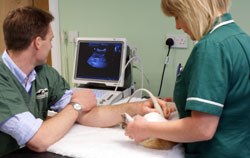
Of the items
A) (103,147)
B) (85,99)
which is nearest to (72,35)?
(85,99)

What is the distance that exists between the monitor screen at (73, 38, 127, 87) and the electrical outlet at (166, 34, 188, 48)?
41 cm

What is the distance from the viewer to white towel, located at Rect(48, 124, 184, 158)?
1024 millimetres

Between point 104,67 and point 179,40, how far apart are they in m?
0.59

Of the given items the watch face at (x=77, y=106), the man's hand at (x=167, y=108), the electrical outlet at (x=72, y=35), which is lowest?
the watch face at (x=77, y=106)

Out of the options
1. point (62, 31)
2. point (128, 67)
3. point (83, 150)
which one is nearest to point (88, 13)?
point (62, 31)

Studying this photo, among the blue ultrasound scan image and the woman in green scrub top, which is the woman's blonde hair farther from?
the blue ultrasound scan image

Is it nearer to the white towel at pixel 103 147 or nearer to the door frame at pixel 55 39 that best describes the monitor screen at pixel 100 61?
the door frame at pixel 55 39

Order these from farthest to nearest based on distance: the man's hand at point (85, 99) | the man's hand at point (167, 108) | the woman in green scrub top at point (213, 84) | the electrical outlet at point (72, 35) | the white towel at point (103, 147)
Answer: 1. the electrical outlet at point (72, 35)
2. the man's hand at point (85, 99)
3. the man's hand at point (167, 108)
4. the white towel at point (103, 147)
5. the woman in green scrub top at point (213, 84)

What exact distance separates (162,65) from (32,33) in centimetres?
115

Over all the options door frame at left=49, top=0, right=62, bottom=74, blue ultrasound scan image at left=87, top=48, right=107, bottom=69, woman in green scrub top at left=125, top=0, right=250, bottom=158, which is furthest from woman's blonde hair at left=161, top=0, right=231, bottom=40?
door frame at left=49, top=0, right=62, bottom=74

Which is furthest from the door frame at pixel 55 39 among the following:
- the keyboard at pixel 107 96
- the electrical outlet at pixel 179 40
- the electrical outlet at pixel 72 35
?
the electrical outlet at pixel 179 40

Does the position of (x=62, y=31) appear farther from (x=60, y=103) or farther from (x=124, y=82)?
(x=60, y=103)

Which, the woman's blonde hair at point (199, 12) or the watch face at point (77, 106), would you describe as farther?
the watch face at point (77, 106)

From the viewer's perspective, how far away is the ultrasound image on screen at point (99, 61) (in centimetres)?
194
